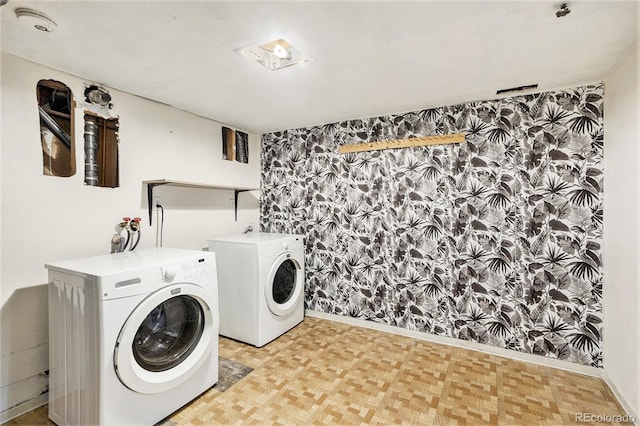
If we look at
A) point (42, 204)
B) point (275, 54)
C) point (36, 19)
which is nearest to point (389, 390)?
point (275, 54)

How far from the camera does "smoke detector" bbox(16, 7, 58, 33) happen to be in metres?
1.40

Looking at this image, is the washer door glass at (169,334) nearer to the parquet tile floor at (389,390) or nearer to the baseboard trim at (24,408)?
the parquet tile floor at (389,390)

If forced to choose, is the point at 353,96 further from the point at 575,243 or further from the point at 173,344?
the point at 173,344

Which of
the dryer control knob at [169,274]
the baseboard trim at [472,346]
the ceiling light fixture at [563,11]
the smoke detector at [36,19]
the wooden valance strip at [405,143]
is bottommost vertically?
the baseboard trim at [472,346]

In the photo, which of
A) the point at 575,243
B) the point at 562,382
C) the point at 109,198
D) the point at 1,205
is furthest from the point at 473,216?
the point at 1,205

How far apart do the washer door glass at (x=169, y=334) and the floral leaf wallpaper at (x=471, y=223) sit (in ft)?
5.24

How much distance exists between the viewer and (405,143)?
284 centimetres

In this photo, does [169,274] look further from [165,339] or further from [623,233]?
[623,233]

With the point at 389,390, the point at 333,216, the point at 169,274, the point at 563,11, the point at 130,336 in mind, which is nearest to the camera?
the point at 563,11

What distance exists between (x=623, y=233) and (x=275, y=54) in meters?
2.39

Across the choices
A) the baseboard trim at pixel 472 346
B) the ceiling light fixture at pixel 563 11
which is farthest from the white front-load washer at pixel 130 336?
the ceiling light fixture at pixel 563 11

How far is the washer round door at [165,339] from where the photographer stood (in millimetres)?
1531

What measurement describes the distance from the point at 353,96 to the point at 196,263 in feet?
5.70

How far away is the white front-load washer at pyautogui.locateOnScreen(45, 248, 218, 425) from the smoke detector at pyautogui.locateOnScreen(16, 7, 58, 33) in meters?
1.22
